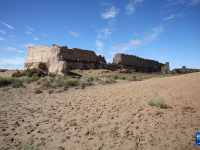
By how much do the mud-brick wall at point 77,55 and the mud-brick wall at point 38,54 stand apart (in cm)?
278

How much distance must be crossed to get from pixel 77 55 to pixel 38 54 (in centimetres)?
664

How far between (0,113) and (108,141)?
3853 mm

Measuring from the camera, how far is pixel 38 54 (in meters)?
22.2

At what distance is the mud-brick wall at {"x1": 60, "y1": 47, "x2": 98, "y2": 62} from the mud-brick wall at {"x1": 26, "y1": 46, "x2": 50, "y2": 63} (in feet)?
9.11

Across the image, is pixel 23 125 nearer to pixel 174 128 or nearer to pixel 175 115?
pixel 174 128

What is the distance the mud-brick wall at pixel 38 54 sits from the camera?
69.7 feet

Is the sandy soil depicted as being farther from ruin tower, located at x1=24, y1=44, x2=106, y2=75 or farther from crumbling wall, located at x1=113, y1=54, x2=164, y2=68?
crumbling wall, located at x1=113, y1=54, x2=164, y2=68

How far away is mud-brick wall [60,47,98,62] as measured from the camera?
21.0 metres

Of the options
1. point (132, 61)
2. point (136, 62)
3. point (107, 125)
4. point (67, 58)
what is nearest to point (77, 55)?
point (67, 58)

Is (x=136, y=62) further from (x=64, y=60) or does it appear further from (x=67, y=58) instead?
(x=64, y=60)

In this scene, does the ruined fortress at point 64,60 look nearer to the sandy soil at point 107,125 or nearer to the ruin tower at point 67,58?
the ruin tower at point 67,58

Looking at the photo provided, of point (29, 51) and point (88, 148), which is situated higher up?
point (29, 51)

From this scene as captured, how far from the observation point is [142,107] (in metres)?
4.53

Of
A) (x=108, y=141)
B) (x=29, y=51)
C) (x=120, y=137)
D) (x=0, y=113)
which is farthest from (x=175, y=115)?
(x=29, y=51)
